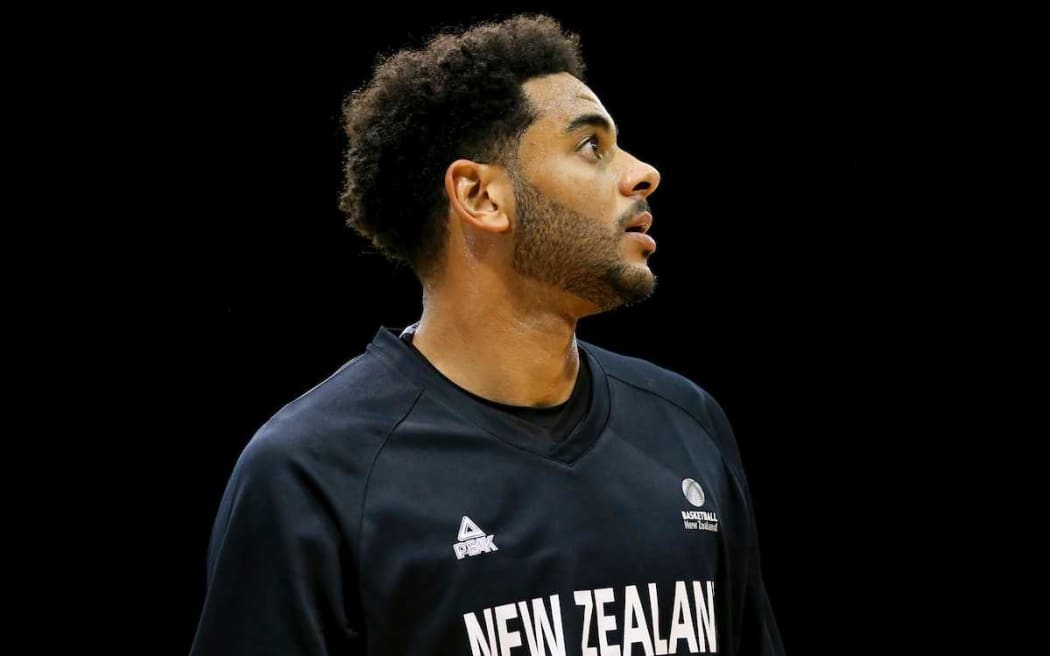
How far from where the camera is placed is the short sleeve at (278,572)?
66.6 inches

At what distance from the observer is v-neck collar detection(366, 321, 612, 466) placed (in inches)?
75.0

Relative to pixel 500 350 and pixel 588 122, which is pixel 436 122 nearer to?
pixel 588 122

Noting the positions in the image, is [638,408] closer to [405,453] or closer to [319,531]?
[405,453]

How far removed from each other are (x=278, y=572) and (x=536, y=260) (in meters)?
0.56

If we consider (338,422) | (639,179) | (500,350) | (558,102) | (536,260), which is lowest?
(338,422)

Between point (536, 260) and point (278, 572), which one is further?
point (536, 260)

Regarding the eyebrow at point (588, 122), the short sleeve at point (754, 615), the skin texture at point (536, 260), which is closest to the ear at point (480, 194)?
the skin texture at point (536, 260)

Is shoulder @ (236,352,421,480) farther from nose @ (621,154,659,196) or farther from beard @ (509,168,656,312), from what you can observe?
nose @ (621,154,659,196)

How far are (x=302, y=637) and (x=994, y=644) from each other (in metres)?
1.94

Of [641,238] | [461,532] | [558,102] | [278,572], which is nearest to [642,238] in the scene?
[641,238]

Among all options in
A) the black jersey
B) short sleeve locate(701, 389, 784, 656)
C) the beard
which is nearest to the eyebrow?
the beard

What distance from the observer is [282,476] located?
68.9 inches

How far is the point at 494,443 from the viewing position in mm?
1886

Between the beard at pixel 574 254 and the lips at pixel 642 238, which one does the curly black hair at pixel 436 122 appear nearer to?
the beard at pixel 574 254
